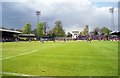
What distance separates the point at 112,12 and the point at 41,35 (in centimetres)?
5532

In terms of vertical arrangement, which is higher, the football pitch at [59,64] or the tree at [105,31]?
the tree at [105,31]

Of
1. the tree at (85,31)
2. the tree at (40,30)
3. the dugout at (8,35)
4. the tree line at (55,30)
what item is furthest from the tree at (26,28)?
the tree at (85,31)

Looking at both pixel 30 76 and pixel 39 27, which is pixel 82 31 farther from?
pixel 30 76

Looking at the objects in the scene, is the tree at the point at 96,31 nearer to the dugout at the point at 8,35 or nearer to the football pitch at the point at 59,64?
the dugout at the point at 8,35

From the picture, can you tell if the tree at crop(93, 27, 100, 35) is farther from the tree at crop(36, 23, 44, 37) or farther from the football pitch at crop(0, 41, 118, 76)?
the football pitch at crop(0, 41, 118, 76)

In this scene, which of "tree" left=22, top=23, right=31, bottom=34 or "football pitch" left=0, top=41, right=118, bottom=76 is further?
"tree" left=22, top=23, right=31, bottom=34

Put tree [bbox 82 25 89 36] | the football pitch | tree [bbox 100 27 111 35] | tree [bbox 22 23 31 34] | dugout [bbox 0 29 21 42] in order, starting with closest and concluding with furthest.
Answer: the football pitch, dugout [bbox 0 29 21 42], tree [bbox 22 23 31 34], tree [bbox 82 25 89 36], tree [bbox 100 27 111 35]

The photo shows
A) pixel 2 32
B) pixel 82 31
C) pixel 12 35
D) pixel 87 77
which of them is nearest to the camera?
pixel 87 77

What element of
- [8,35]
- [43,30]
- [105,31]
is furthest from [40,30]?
[105,31]

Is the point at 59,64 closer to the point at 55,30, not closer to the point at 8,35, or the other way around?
the point at 8,35

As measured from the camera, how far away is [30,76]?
992 cm

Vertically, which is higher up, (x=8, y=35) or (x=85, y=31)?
(x=85, y=31)

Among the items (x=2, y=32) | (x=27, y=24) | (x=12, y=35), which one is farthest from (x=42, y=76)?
(x=27, y=24)

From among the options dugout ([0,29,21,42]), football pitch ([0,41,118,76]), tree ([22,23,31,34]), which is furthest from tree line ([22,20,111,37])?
football pitch ([0,41,118,76])
